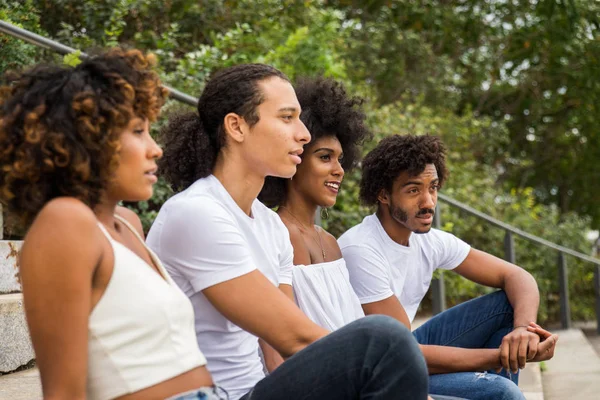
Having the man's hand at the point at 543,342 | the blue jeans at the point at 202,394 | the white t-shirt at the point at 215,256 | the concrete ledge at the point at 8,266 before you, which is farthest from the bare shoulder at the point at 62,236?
the concrete ledge at the point at 8,266

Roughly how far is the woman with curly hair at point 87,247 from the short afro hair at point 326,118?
1268 millimetres

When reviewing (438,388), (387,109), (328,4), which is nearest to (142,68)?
(438,388)

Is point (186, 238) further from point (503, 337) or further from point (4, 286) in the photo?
point (4, 286)

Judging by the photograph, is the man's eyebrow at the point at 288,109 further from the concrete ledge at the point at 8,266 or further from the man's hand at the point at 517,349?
the concrete ledge at the point at 8,266

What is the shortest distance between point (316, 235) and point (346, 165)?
1.23 ft

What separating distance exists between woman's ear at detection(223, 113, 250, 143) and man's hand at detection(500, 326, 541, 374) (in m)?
1.32

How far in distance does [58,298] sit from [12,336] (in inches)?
73.7

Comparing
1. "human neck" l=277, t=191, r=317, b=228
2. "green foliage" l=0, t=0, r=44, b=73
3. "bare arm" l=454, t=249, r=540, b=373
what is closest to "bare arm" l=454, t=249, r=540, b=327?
"bare arm" l=454, t=249, r=540, b=373

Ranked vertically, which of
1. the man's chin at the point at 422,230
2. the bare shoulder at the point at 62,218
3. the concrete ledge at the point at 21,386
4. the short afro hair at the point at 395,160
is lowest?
the concrete ledge at the point at 21,386

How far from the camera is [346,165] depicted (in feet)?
11.1

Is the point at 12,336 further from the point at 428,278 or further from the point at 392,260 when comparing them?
the point at 428,278

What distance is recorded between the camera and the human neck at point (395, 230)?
11.3ft

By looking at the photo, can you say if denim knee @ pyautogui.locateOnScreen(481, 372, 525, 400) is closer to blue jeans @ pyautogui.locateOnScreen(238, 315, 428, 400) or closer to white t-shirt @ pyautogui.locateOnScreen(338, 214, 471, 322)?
white t-shirt @ pyautogui.locateOnScreen(338, 214, 471, 322)

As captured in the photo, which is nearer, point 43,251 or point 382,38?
point 43,251
